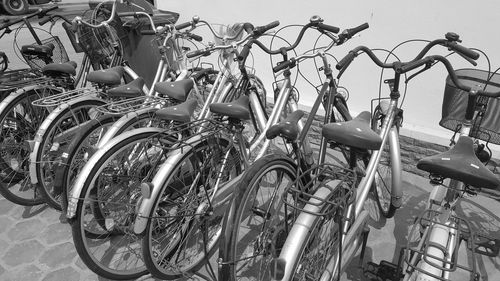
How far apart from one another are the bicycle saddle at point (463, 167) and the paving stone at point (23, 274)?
2681mm

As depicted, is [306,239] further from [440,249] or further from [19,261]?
[19,261]

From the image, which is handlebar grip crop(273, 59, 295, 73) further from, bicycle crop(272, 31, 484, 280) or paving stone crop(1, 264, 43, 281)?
paving stone crop(1, 264, 43, 281)

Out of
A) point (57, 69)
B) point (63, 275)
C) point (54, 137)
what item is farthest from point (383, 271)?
point (57, 69)

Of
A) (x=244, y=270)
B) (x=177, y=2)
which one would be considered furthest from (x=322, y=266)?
(x=177, y=2)

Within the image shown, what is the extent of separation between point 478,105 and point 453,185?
580 mm

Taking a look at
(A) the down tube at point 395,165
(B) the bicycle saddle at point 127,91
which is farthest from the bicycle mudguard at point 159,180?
(A) the down tube at point 395,165

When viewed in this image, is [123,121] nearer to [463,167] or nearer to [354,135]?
[354,135]

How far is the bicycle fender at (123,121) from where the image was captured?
2.68 m

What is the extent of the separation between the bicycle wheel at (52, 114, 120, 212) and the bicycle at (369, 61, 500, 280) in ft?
7.02

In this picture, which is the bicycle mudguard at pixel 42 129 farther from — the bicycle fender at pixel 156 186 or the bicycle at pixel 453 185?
the bicycle at pixel 453 185

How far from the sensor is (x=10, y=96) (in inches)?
128

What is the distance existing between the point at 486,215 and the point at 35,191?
4151 millimetres

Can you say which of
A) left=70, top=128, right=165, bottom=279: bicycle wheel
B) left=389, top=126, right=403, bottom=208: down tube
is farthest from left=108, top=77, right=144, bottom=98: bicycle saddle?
left=389, top=126, right=403, bottom=208: down tube

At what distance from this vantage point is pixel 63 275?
261 centimetres
